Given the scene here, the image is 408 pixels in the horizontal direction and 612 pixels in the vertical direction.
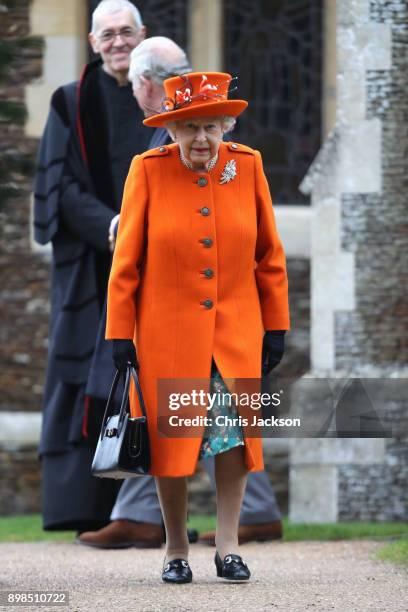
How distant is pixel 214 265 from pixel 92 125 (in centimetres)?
212

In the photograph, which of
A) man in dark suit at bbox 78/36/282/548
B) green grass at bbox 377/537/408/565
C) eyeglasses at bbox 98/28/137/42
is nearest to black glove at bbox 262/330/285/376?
green grass at bbox 377/537/408/565

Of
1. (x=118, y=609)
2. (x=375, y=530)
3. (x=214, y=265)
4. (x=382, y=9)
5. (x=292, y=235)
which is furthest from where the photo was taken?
(x=292, y=235)

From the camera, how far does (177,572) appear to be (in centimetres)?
548

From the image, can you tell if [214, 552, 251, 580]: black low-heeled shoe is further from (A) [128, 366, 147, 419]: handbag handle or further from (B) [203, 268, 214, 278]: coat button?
(B) [203, 268, 214, 278]: coat button

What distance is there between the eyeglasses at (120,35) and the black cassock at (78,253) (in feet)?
0.89

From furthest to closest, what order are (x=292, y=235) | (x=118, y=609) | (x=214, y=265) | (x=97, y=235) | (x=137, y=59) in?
1. (x=292, y=235)
2. (x=97, y=235)
3. (x=137, y=59)
4. (x=214, y=265)
5. (x=118, y=609)

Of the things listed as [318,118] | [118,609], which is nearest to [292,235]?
[318,118]

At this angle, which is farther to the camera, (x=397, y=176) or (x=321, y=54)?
(x=321, y=54)

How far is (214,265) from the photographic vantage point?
5.45m

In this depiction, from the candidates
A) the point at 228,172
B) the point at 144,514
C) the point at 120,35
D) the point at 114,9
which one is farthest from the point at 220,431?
the point at 114,9

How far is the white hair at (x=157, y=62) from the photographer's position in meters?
6.38

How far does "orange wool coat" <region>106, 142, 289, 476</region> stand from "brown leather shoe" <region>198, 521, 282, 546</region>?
182 centimetres

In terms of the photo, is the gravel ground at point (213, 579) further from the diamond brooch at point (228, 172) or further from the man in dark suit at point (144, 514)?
the diamond brooch at point (228, 172)

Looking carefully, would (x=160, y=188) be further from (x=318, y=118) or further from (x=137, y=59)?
(x=318, y=118)
